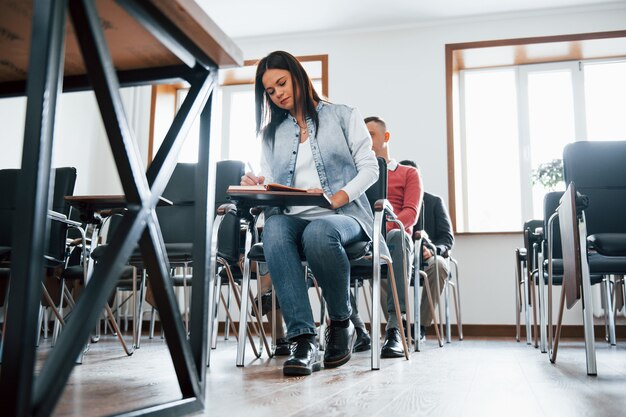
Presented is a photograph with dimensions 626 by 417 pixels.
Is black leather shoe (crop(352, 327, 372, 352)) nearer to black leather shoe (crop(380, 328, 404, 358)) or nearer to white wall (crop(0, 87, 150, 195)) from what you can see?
black leather shoe (crop(380, 328, 404, 358))

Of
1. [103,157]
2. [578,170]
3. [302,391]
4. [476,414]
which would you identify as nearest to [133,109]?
[103,157]

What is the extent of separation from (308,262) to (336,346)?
28cm

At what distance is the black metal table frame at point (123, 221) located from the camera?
641 mm

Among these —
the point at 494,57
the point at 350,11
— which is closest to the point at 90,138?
the point at 350,11

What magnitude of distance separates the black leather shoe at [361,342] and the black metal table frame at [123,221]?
5.68ft

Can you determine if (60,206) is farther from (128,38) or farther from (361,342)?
(128,38)

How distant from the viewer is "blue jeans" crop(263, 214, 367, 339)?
1861mm

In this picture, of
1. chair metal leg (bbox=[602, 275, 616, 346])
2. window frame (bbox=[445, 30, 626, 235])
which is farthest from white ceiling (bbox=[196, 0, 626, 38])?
chair metal leg (bbox=[602, 275, 616, 346])

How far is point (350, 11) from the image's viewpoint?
497cm

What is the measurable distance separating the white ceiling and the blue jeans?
11.0 ft

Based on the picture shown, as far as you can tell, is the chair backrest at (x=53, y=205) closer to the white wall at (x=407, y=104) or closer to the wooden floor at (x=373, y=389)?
the wooden floor at (x=373, y=389)

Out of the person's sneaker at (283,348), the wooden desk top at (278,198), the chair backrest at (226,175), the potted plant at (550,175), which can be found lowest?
the person's sneaker at (283,348)

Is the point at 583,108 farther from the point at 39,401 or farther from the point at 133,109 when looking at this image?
the point at 39,401

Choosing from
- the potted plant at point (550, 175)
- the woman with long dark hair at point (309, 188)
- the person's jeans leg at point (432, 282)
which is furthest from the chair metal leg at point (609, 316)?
the woman with long dark hair at point (309, 188)
